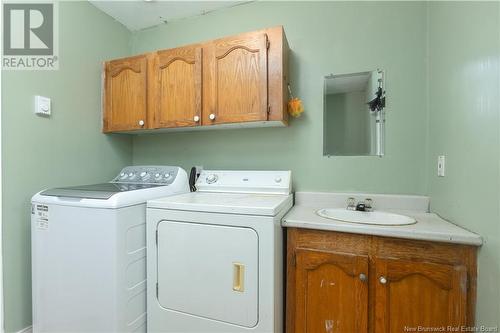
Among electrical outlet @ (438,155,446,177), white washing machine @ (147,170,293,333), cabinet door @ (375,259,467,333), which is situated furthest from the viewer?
electrical outlet @ (438,155,446,177)

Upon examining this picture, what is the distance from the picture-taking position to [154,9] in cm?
204

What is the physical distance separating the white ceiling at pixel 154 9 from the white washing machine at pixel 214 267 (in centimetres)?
169

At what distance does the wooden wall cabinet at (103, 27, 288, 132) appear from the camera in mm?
1579

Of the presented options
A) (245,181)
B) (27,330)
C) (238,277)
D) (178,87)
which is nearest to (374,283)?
(238,277)

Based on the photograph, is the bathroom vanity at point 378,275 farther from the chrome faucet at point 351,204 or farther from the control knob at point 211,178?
the control knob at point 211,178

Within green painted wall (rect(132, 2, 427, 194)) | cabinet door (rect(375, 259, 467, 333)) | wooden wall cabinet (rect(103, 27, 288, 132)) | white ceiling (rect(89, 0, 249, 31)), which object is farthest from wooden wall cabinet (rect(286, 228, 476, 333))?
white ceiling (rect(89, 0, 249, 31))

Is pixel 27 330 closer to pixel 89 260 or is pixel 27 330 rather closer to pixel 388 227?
pixel 89 260

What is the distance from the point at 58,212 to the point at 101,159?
0.81 m

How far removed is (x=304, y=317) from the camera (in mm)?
1278

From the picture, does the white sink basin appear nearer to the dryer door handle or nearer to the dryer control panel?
the dryer control panel

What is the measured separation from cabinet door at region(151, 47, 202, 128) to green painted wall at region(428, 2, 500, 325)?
4.95 ft

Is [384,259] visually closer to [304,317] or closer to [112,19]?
[304,317]

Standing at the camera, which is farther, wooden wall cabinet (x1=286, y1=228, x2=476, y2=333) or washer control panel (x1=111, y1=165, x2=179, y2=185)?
washer control panel (x1=111, y1=165, x2=179, y2=185)

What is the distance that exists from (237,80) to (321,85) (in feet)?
2.12
